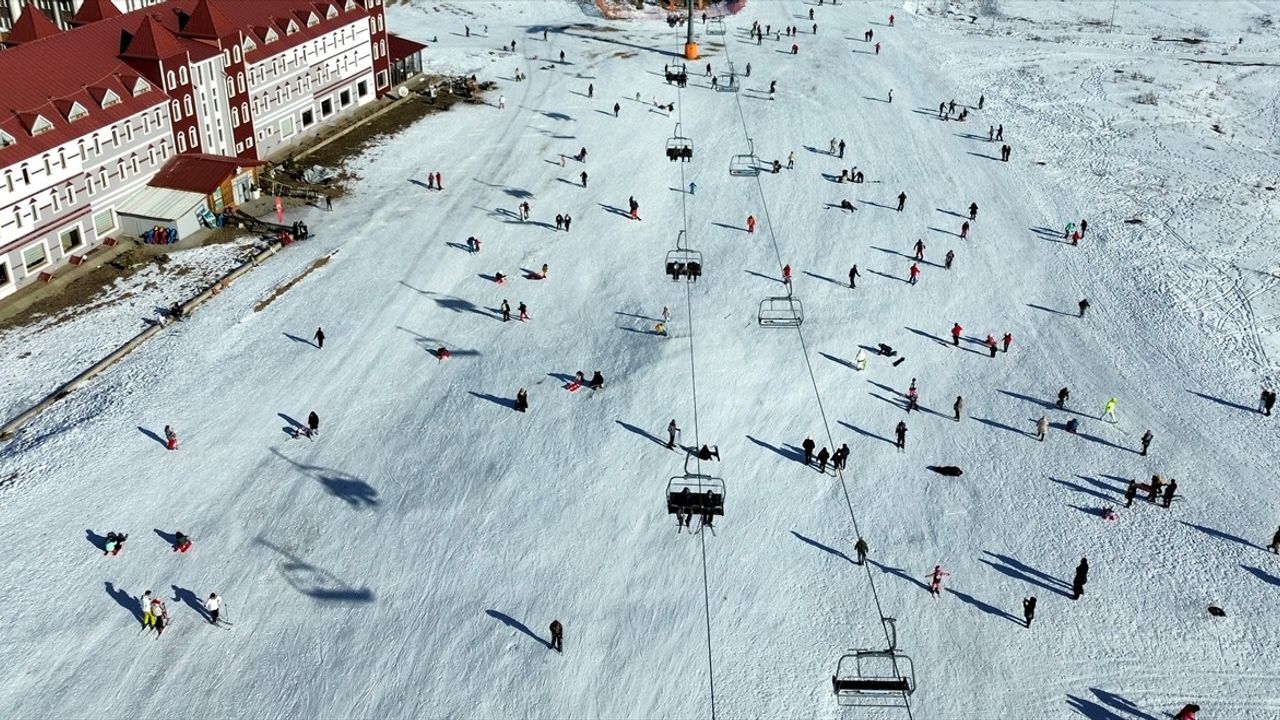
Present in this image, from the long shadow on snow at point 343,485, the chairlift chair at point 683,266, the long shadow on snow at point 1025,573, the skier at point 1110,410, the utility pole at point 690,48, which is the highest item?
the utility pole at point 690,48

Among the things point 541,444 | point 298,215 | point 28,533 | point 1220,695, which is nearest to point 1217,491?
point 1220,695

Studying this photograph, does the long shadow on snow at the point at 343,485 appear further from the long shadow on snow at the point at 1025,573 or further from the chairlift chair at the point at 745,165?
the chairlift chair at the point at 745,165

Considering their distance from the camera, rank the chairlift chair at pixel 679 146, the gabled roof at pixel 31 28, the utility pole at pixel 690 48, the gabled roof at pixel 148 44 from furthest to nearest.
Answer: the utility pole at pixel 690 48 < the chairlift chair at pixel 679 146 < the gabled roof at pixel 31 28 < the gabled roof at pixel 148 44

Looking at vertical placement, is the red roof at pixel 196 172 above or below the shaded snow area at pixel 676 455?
above

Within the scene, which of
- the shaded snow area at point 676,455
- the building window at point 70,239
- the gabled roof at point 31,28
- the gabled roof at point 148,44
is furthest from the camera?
the gabled roof at point 31,28

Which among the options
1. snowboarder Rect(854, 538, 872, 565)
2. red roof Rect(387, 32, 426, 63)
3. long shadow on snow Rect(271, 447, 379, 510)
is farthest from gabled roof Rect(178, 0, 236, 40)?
snowboarder Rect(854, 538, 872, 565)

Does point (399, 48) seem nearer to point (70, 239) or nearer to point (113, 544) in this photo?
point (70, 239)

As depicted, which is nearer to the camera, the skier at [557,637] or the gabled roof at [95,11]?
the skier at [557,637]

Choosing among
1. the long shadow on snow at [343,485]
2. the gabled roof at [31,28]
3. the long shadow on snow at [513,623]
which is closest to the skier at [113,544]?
the long shadow on snow at [343,485]
